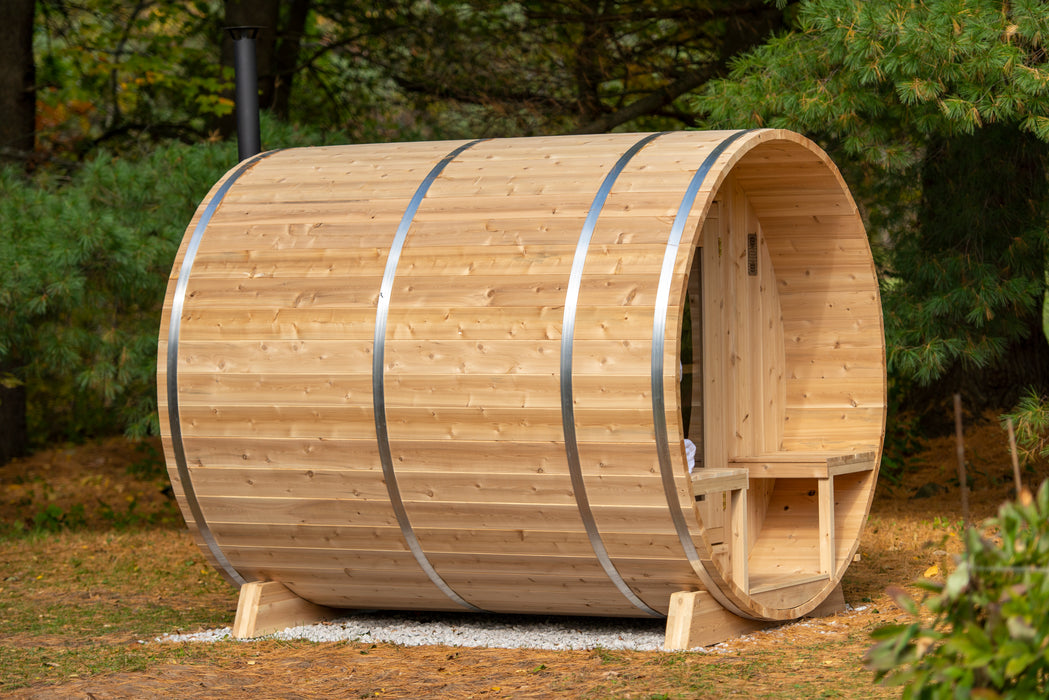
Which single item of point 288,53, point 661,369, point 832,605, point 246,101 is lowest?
point 832,605

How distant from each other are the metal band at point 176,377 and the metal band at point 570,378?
81.4 inches

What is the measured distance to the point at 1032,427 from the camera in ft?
30.5

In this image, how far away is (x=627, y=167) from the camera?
640cm

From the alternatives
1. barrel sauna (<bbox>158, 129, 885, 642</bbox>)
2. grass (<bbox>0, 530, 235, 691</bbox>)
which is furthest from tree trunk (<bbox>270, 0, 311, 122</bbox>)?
barrel sauna (<bbox>158, 129, 885, 642</bbox>)

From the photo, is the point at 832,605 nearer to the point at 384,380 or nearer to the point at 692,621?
the point at 692,621

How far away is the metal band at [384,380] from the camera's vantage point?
248 inches

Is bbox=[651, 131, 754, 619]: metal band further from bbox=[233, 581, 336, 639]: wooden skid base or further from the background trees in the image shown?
the background trees

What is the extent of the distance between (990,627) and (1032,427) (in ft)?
21.8

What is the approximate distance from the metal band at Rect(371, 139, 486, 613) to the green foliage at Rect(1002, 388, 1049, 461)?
14.5ft

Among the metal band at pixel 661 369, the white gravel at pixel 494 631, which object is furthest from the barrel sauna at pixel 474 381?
the white gravel at pixel 494 631

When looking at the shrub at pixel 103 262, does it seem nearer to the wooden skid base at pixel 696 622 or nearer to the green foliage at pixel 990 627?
the wooden skid base at pixel 696 622

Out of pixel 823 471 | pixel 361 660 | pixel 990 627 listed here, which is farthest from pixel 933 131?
pixel 990 627

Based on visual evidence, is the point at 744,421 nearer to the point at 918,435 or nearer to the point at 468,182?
the point at 468,182

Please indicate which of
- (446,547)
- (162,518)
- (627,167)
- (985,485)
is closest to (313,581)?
(446,547)
